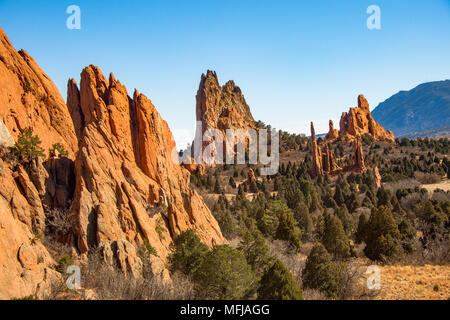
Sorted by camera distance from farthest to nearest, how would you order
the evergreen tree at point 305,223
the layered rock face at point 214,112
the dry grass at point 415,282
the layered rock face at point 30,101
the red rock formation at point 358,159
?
the layered rock face at point 214,112
the red rock formation at point 358,159
the evergreen tree at point 305,223
the layered rock face at point 30,101
the dry grass at point 415,282

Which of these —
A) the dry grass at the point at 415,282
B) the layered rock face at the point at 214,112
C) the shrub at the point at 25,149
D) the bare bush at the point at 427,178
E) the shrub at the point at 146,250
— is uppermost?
the layered rock face at the point at 214,112

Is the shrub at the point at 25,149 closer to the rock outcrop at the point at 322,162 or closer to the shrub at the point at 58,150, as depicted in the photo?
the shrub at the point at 58,150

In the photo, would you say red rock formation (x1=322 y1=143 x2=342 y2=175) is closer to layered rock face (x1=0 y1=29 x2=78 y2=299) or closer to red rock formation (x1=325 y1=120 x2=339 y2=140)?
red rock formation (x1=325 y1=120 x2=339 y2=140)

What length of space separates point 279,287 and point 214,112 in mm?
100147

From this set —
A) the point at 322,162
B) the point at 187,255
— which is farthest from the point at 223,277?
the point at 322,162

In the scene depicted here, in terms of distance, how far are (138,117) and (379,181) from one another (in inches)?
2441

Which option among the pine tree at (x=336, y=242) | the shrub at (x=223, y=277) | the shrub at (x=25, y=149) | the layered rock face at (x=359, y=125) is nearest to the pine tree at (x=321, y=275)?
the shrub at (x=223, y=277)

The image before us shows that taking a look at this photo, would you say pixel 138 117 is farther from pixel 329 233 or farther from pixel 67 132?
pixel 329 233

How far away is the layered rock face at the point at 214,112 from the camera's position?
362ft

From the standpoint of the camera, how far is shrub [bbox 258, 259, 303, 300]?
58.1ft

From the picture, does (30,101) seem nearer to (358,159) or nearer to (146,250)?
(146,250)

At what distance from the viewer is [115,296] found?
637 inches

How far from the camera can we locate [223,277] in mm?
19391

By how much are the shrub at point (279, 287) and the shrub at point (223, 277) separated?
4.83 feet
